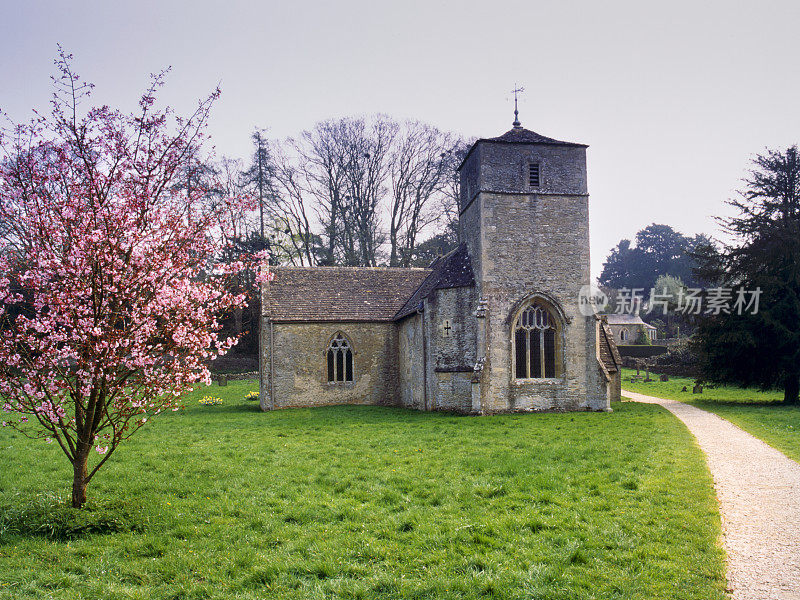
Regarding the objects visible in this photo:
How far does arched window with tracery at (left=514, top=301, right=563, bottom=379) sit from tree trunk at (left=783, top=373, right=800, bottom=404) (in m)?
9.48

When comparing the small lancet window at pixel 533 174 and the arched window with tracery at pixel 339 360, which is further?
the arched window with tracery at pixel 339 360

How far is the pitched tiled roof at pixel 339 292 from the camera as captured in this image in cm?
2383

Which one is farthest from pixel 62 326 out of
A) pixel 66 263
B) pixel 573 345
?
pixel 573 345

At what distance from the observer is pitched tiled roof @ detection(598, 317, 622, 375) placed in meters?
21.3

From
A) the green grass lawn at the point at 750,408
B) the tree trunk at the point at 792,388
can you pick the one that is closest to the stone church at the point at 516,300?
the green grass lawn at the point at 750,408

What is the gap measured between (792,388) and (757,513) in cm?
1726

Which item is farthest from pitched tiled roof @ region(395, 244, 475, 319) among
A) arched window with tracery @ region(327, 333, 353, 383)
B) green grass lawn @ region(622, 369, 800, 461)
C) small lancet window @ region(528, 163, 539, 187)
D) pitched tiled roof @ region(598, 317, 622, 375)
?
green grass lawn @ region(622, 369, 800, 461)

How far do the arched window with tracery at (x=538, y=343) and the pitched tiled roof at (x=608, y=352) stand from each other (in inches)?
101

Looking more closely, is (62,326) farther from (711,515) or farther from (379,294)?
(379,294)

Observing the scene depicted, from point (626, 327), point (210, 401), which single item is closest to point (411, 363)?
point (210, 401)

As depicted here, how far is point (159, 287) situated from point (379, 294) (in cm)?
1779

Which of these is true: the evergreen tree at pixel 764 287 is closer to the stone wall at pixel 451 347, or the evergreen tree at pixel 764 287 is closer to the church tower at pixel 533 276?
the church tower at pixel 533 276

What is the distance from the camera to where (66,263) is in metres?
7.50

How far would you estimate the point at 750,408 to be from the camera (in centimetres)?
2017
